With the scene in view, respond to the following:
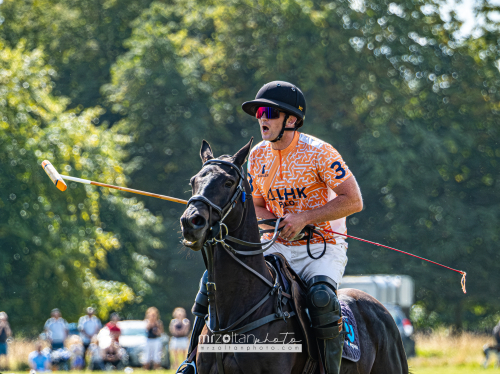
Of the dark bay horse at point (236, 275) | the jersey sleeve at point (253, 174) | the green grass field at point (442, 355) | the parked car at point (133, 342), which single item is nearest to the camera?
the dark bay horse at point (236, 275)

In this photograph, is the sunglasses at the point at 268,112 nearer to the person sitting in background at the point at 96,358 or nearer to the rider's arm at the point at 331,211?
the rider's arm at the point at 331,211

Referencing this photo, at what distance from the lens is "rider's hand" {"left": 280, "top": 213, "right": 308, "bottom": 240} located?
571 centimetres

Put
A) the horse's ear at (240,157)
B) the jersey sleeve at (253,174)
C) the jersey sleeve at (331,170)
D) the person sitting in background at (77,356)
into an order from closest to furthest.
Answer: the horse's ear at (240,157) → the jersey sleeve at (331,170) → the jersey sleeve at (253,174) → the person sitting in background at (77,356)

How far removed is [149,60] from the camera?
115 feet

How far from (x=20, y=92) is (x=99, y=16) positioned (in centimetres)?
1622

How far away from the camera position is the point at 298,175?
5.98 m

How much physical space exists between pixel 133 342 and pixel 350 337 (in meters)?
17.6

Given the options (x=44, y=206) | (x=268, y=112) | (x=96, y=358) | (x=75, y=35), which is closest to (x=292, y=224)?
(x=268, y=112)

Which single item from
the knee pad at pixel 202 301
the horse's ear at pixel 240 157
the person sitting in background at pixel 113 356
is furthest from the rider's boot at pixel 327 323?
the person sitting in background at pixel 113 356

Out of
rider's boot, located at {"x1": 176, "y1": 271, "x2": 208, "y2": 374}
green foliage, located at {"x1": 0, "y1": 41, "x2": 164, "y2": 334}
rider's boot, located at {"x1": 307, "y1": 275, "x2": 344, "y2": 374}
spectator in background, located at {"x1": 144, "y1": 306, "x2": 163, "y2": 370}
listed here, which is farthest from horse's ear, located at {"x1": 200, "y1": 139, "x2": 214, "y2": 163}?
green foliage, located at {"x1": 0, "y1": 41, "x2": 164, "y2": 334}

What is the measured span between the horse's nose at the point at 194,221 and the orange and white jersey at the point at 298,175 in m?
1.46

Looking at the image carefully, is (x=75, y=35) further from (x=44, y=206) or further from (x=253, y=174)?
(x=253, y=174)

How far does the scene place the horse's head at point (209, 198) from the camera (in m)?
4.65

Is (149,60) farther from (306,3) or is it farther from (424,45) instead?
(424,45)
